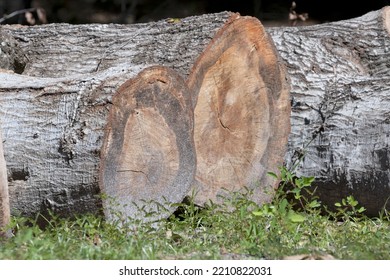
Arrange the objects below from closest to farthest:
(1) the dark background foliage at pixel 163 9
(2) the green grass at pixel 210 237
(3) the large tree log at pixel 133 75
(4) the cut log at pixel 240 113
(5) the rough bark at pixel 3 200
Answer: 1. (2) the green grass at pixel 210 237
2. (5) the rough bark at pixel 3 200
3. (3) the large tree log at pixel 133 75
4. (4) the cut log at pixel 240 113
5. (1) the dark background foliage at pixel 163 9

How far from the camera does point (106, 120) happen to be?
4.64 m

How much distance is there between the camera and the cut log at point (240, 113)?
18.2 ft

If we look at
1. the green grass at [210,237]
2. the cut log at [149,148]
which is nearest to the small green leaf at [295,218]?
the green grass at [210,237]

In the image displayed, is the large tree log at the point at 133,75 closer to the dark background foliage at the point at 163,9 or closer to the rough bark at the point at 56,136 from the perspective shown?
the rough bark at the point at 56,136

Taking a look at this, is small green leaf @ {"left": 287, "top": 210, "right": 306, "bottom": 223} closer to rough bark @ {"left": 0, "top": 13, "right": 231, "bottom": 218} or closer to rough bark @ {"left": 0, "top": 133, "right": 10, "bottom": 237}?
rough bark @ {"left": 0, "top": 13, "right": 231, "bottom": 218}

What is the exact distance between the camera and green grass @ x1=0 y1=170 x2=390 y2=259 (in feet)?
13.3

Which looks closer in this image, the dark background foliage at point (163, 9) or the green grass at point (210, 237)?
the green grass at point (210, 237)

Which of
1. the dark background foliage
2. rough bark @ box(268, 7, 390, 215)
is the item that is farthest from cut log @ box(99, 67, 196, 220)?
the dark background foliage

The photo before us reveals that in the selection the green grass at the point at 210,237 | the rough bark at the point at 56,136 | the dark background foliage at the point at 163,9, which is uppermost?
the rough bark at the point at 56,136

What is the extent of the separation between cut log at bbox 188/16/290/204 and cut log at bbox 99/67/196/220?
0.41 meters

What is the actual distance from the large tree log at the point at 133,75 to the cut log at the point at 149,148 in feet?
0.26

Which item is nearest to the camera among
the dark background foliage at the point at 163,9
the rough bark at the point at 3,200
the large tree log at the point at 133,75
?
the rough bark at the point at 3,200

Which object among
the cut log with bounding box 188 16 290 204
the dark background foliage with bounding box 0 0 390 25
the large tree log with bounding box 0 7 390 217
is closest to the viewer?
the large tree log with bounding box 0 7 390 217

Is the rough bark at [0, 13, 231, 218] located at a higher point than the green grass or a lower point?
higher
